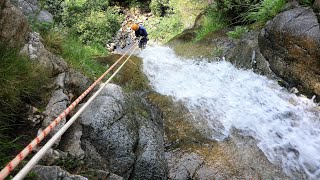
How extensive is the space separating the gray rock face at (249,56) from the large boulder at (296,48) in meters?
0.20

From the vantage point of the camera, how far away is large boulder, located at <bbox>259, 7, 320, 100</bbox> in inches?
220

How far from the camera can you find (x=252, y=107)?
19.9ft

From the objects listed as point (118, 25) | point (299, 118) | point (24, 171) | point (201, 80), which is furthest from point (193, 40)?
point (24, 171)

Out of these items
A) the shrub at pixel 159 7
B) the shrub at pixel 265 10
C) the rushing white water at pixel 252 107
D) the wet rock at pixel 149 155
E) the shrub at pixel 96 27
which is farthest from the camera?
the shrub at pixel 159 7

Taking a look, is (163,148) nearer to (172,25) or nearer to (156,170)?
(156,170)

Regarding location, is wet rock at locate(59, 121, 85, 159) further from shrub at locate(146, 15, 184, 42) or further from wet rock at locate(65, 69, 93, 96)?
shrub at locate(146, 15, 184, 42)

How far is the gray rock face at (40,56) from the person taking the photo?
4441 mm

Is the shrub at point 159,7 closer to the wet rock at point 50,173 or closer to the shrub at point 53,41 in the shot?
the shrub at point 53,41

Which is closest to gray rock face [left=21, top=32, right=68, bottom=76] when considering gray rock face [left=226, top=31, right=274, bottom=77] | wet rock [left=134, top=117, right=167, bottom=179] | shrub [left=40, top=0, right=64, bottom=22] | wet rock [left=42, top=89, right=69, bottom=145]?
wet rock [left=42, top=89, right=69, bottom=145]

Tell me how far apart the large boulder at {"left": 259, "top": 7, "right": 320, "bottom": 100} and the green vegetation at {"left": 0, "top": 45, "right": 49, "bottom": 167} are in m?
4.87

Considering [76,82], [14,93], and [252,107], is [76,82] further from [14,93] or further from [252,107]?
[252,107]

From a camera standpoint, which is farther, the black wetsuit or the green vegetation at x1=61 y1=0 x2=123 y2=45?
the green vegetation at x1=61 y1=0 x2=123 y2=45

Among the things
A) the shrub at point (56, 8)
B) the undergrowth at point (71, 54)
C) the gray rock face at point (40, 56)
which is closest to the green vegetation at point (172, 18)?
the shrub at point (56, 8)

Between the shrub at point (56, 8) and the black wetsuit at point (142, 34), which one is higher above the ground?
the shrub at point (56, 8)
